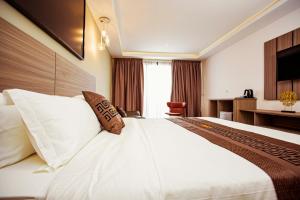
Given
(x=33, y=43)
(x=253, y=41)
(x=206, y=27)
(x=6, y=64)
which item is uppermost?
(x=206, y=27)

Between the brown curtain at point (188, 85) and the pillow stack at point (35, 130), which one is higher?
the brown curtain at point (188, 85)

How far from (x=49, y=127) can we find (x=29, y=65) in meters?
0.60

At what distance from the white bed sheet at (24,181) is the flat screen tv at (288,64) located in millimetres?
3283

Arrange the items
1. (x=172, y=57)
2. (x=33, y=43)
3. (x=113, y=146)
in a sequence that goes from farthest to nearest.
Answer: (x=172, y=57)
(x=33, y=43)
(x=113, y=146)

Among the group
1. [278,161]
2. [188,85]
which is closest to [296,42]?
[278,161]

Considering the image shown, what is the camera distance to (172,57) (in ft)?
16.8

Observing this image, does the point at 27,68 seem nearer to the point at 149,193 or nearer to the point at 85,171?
the point at 85,171

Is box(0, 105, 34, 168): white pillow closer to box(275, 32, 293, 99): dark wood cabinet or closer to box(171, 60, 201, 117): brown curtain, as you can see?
box(275, 32, 293, 99): dark wood cabinet

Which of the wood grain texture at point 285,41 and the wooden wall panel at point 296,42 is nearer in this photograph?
the wooden wall panel at point 296,42

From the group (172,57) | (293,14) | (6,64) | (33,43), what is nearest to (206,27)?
A: (293,14)

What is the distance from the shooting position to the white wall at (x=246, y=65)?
2.78 metres

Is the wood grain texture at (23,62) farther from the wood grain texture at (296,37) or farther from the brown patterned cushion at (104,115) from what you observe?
the wood grain texture at (296,37)

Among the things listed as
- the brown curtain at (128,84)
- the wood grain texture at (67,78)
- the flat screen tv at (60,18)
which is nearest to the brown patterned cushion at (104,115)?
the wood grain texture at (67,78)

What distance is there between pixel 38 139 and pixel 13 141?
10 centimetres
